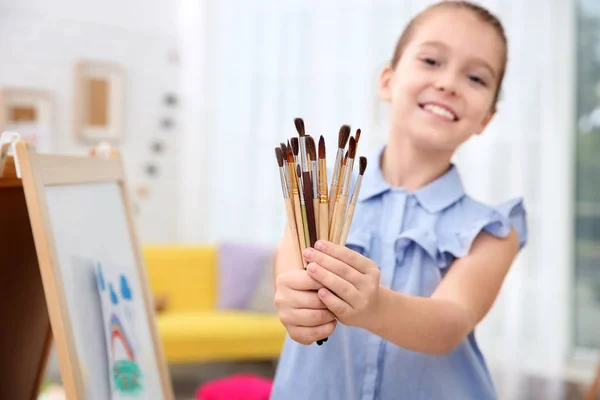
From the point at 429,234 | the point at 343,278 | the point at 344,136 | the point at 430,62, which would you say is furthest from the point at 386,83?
the point at 343,278

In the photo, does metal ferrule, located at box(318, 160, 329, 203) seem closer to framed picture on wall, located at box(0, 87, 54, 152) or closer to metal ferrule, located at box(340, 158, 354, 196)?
metal ferrule, located at box(340, 158, 354, 196)

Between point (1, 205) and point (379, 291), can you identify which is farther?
point (1, 205)

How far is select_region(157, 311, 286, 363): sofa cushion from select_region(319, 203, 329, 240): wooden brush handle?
9.63ft

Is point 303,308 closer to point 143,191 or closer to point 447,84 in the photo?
point 447,84

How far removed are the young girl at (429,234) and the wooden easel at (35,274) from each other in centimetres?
35

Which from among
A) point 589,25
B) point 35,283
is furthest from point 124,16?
point 35,283

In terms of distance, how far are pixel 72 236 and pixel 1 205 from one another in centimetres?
13

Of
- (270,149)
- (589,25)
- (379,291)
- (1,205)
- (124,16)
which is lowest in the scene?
(270,149)

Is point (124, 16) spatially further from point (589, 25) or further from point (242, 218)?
point (589, 25)

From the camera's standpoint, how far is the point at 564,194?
157 inches

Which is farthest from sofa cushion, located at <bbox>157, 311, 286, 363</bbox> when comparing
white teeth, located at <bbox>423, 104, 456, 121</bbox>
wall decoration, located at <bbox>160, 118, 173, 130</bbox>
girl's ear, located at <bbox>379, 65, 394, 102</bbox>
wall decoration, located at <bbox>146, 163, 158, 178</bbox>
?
white teeth, located at <bbox>423, 104, 456, 121</bbox>

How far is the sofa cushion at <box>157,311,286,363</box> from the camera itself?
3.55m

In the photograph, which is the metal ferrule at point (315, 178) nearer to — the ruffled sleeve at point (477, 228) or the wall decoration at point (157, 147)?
the ruffled sleeve at point (477, 228)

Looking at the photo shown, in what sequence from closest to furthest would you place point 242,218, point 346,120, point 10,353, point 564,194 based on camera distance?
1. point 10,353
2. point 564,194
3. point 346,120
4. point 242,218
